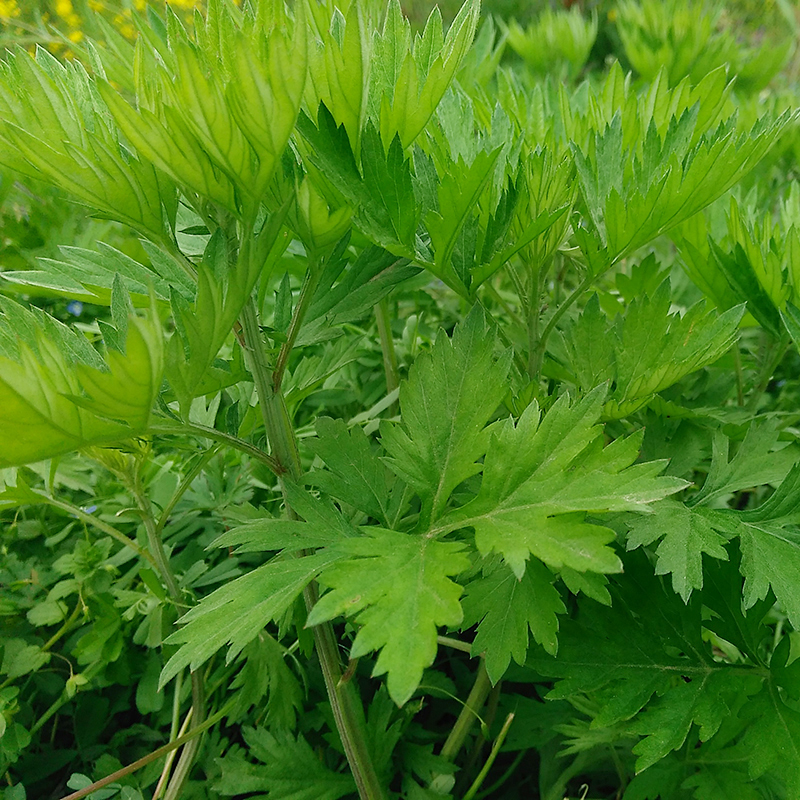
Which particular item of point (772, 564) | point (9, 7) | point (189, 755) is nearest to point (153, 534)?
point (189, 755)

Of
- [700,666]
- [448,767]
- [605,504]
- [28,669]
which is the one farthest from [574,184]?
[28,669]

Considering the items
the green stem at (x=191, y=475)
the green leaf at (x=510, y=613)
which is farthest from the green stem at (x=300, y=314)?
the green leaf at (x=510, y=613)

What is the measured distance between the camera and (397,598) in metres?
0.38

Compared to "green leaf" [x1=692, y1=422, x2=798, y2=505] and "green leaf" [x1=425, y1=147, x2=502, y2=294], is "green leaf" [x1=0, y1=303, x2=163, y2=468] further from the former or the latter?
"green leaf" [x1=692, y1=422, x2=798, y2=505]

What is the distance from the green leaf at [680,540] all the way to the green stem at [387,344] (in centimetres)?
36

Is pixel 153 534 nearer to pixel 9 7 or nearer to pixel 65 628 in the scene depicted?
pixel 65 628

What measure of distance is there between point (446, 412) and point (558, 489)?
0.10 metres

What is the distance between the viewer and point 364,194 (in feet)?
1.52

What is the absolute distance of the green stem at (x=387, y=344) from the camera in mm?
747

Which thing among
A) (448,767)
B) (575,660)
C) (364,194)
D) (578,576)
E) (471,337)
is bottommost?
(448,767)

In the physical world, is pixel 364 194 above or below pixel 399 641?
above

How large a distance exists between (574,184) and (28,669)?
2.39ft

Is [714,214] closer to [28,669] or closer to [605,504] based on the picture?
[605,504]

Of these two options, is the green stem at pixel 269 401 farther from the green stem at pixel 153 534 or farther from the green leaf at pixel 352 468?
the green stem at pixel 153 534
